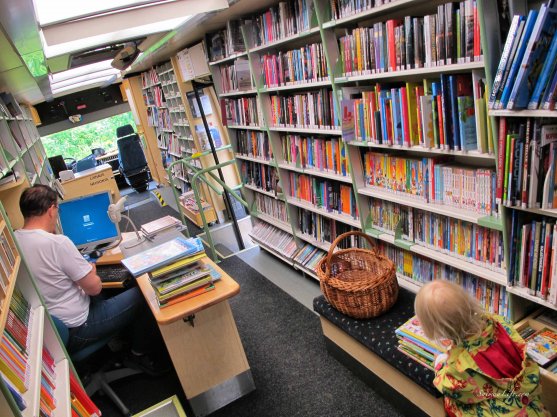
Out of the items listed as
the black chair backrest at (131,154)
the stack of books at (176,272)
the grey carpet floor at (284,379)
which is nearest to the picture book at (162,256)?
the stack of books at (176,272)

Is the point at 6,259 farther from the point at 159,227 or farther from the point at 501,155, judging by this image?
the point at 501,155

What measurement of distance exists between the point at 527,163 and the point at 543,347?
783mm

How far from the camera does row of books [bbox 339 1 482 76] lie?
1.75 m

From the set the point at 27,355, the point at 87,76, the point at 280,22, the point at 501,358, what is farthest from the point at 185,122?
the point at 501,358

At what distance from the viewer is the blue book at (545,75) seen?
1418 mm

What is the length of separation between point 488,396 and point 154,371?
207cm

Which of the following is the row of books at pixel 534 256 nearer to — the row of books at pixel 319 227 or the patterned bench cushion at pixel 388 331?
the patterned bench cushion at pixel 388 331

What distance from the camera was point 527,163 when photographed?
1.58 m

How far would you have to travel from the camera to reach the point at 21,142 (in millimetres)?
3715

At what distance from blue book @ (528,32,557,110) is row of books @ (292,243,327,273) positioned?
205cm

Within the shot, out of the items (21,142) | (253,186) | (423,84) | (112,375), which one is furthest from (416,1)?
(21,142)

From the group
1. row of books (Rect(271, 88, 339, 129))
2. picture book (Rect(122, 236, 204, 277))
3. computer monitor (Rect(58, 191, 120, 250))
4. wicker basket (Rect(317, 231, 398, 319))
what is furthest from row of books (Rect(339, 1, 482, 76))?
computer monitor (Rect(58, 191, 120, 250))

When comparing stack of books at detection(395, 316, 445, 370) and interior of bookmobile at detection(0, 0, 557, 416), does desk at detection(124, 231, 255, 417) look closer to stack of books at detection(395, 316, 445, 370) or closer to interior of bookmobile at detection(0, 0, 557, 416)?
interior of bookmobile at detection(0, 0, 557, 416)

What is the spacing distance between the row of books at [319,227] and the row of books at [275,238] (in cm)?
19
